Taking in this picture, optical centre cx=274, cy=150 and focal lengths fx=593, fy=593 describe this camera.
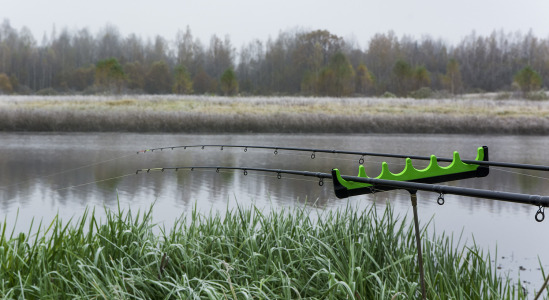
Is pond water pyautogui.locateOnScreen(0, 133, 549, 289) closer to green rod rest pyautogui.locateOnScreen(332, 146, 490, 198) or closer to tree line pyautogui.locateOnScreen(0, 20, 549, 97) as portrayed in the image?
green rod rest pyautogui.locateOnScreen(332, 146, 490, 198)

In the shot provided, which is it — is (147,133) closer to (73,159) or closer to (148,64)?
(73,159)

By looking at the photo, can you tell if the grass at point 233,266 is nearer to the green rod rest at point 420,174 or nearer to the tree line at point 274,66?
the green rod rest at point 420,174

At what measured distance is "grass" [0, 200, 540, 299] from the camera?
98.9 inches

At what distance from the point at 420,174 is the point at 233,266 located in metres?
1.41

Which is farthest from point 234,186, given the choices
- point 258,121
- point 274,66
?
point 274,66

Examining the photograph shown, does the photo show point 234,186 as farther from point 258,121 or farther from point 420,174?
point 258,121

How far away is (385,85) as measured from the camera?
44344 millimetres

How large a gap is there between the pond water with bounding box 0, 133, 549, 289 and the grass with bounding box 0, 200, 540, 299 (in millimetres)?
207

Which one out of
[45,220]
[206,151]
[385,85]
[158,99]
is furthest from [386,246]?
[385,85]

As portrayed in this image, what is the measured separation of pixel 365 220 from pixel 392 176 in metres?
0.35

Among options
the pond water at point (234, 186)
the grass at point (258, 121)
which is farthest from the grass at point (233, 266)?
the grass at point (258, 121)

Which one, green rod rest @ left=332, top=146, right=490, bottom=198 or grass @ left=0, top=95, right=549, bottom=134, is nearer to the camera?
green rod rest @ left=332, top=146, right=490, bottom=198

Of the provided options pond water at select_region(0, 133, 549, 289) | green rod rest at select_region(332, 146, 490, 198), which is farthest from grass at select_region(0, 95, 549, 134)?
green rod rest at select_region(332, 146, 490, 198)

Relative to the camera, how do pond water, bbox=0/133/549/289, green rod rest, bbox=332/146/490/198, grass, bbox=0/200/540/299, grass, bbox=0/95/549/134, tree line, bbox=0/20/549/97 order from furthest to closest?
1. tree line, bbox=0/20/549/97
2. grass, bbox=0/95/549/134
3. pond water, bbox=0/133/549/289
4. green rod rest, bbox=332/146/490/198
5. grass, bbox=0/200/540/299
